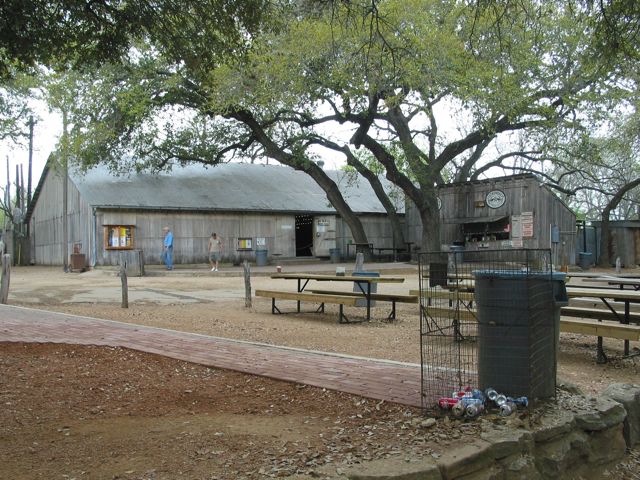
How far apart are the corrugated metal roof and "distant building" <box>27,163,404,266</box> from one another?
0.05m

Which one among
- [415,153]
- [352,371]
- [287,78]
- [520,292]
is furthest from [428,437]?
[415,153]

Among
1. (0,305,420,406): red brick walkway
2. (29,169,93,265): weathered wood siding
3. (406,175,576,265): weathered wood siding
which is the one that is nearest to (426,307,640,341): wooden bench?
(0,305,420,406): red brick walkway

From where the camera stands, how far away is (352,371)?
5.07 meters

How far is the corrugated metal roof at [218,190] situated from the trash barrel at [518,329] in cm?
2433

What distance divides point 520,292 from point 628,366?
Result: 12.1ft

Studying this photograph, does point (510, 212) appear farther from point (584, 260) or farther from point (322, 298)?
point (322, 298)

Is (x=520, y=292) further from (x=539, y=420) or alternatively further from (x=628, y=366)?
(x=628, y=366)

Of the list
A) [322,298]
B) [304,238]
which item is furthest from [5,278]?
[304,238]

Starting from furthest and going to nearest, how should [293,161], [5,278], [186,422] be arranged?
1. [293,161]
2. [5,278]
3. [186,422]

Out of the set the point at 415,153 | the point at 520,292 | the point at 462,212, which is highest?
the point at 415,153

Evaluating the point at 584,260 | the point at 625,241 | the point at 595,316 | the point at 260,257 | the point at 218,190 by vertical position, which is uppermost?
the point at 218,190

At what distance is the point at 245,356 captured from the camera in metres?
5.74

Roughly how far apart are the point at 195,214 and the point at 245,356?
23365mm

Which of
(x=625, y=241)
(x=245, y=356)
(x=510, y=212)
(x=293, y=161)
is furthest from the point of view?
(x=625, y=241)
